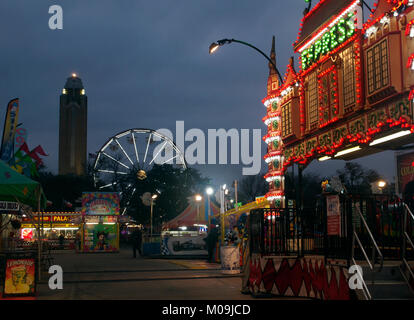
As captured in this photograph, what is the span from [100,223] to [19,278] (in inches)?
1210

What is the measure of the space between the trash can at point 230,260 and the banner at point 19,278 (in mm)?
7747

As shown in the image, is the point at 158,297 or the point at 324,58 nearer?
the point at 158,297

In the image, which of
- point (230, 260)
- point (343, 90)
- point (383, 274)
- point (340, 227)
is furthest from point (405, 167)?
point (340, 227)

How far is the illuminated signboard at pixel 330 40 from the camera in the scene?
15422 millimetres

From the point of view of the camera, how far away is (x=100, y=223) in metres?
42.2

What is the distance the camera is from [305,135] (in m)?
18.7

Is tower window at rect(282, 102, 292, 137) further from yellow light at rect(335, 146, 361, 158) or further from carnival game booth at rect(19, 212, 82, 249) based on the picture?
carnival game booth at rect(19, 212, 82, 249)

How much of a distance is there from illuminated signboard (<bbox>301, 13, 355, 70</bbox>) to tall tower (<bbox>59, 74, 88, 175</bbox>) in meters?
109

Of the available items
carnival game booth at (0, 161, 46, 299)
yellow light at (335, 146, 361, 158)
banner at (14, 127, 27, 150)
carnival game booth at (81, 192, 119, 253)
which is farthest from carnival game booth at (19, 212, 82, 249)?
yellow light at (335, 146, 361, 158)
